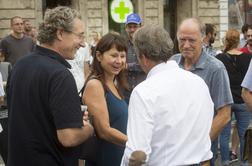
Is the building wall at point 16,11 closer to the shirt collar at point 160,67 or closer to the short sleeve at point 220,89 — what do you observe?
the short sleeve at point 220,89

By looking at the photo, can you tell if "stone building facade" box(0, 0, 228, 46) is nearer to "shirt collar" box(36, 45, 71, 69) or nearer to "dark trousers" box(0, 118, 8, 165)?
"dark trousers" box(0, 118, 8, 165)

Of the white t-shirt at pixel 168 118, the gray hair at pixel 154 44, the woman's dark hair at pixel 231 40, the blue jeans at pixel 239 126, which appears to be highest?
the gray hair at pixel 154 44

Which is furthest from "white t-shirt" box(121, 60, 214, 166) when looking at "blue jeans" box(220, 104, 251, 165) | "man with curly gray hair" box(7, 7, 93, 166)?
"blue jeans" box(220, 104, 251, 165)

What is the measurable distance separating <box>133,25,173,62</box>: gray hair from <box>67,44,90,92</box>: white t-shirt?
4.64 m

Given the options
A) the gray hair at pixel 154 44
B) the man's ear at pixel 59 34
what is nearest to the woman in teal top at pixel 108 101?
the man's ear at pixel 59 34

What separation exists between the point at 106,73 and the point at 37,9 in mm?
16111

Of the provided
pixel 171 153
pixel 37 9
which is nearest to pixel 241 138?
pixel 171 153

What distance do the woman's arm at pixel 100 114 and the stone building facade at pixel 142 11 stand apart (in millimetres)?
15504

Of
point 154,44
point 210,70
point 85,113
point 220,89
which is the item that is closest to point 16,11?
point 210,70

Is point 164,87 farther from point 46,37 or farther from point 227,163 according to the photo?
point 227,163

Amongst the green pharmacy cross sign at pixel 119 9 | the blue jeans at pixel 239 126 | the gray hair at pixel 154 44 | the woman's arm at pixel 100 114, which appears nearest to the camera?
the gray hair at pixel 154 44

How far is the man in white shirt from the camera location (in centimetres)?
285

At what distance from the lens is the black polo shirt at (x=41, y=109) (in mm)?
3053

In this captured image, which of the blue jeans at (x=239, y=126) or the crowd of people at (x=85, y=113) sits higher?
the crowd of people at (x=85, y=113)
